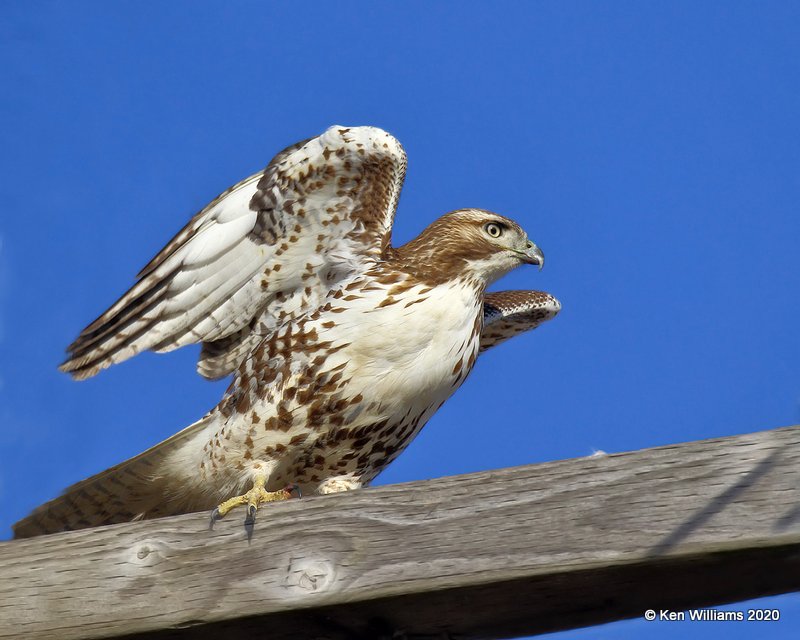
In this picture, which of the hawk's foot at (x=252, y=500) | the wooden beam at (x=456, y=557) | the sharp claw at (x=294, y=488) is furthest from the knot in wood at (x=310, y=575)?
the sharp claw at (x=294, y=488)

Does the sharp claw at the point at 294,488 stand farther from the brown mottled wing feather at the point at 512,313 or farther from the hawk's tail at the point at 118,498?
the brown mottled wing feather at the point at 512,313

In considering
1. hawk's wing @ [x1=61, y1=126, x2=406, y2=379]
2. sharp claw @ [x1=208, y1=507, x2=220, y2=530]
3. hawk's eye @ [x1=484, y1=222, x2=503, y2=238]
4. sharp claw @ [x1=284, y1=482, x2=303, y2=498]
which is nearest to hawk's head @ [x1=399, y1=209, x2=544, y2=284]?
hawk's eye @ [x1=484, y1=222, x2=503, y2=238]

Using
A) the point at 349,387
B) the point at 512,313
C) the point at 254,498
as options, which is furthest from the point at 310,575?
the point at 512,313

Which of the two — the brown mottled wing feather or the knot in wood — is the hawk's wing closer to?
the brown mottled wing feather

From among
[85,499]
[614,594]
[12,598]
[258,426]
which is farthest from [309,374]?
[614,594]

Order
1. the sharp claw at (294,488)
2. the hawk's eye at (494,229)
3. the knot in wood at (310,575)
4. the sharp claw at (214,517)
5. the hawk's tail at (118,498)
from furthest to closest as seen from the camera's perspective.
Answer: the hawk's eye at (494,229) → the sharp claw at (294,488) → the hawk's tail at (118,498) → the sharp claw at (214,517) → the knot in wood at (310,575)

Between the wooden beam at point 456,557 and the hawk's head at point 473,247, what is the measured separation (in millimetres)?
1998

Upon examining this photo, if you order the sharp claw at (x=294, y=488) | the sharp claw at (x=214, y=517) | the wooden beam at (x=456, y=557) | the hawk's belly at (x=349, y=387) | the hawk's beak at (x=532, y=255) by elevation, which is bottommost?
the wooden beam at (x=456, y=557)

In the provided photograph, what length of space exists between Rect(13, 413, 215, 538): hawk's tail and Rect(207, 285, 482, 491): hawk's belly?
0.21 meters

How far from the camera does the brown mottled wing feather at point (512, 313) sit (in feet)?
16.4

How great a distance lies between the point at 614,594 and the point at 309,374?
2010 mm

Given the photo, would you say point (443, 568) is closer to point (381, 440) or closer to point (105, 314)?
point (381, 440)

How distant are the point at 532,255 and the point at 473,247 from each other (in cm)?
31

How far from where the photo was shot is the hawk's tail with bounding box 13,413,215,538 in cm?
383
